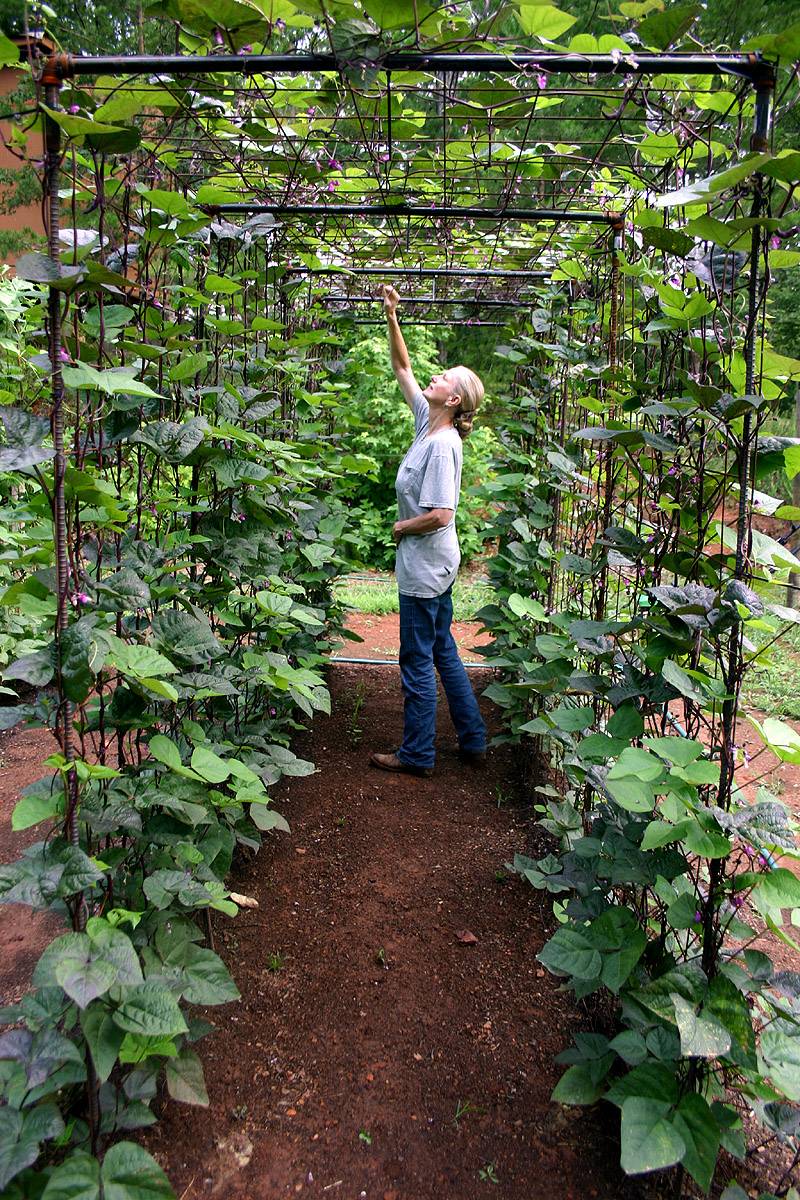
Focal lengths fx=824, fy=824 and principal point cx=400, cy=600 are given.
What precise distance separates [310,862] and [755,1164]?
152 cm

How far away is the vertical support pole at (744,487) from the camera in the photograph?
1.38 metres

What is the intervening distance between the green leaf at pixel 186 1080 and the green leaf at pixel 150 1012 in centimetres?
23

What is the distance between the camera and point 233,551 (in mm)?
2133

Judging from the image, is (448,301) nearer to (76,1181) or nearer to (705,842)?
(705,842)

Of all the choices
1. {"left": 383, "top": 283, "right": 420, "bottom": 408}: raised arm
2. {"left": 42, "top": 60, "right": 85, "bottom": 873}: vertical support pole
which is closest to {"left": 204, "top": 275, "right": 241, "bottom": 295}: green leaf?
{"left": 42, "top": 60, "right": 85, "bottom": 873}: vertical support pole

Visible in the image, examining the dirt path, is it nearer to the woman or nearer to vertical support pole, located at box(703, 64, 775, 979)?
the woman

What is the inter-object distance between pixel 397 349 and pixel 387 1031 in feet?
8.77

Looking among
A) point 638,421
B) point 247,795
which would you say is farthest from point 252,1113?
point 638,421

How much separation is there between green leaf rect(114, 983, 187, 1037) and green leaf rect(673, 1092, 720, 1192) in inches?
31.4

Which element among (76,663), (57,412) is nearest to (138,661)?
(76,663)

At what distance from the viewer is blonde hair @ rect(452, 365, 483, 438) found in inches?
128

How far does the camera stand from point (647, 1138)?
50.2 inches

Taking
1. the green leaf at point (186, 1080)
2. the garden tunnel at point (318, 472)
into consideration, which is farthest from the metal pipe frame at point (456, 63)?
the green leaf at point (186, 1080)

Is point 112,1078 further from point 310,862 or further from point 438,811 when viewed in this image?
point 438,811
